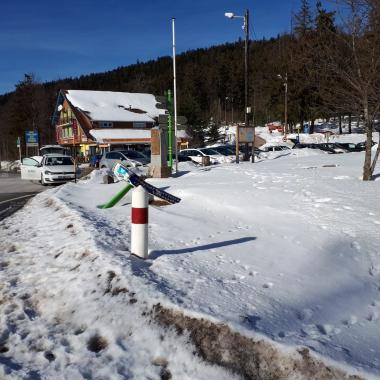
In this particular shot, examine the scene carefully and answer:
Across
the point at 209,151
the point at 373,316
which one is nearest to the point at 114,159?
the point at 209,151

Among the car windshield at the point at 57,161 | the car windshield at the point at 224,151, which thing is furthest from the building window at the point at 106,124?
the car windshield at the point at 57,161

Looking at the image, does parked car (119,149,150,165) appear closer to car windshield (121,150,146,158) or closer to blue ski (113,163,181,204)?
car windshield (121,150,146,158)

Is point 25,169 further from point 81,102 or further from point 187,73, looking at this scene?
point 187,73

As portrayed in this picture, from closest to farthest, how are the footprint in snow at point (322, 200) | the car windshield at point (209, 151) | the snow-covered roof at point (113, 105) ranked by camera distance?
the footprint in snow at point (322, 200), the car windshield at point (209, 151), the snow-covered roof at point (113, 105)

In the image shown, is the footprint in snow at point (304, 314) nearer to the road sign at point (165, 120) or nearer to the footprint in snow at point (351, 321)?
the footprint in snow at point (351, 321)

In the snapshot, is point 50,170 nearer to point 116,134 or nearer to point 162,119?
point 162,119

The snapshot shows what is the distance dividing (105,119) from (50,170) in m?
35.0

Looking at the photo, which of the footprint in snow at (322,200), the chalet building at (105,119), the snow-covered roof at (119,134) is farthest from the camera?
the chalet building at (105,119)

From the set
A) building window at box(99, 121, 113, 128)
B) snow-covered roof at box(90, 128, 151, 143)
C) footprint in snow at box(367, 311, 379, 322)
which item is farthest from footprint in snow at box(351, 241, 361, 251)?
building window at box(99, 121, 113, 128)

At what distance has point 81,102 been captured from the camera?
56.9 metres

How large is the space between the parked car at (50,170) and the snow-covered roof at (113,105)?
32.8m

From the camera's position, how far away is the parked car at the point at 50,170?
2045 centimetres

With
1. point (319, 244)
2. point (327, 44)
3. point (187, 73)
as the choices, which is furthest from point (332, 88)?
point (187, 73)

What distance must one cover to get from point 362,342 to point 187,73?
103219 mm
